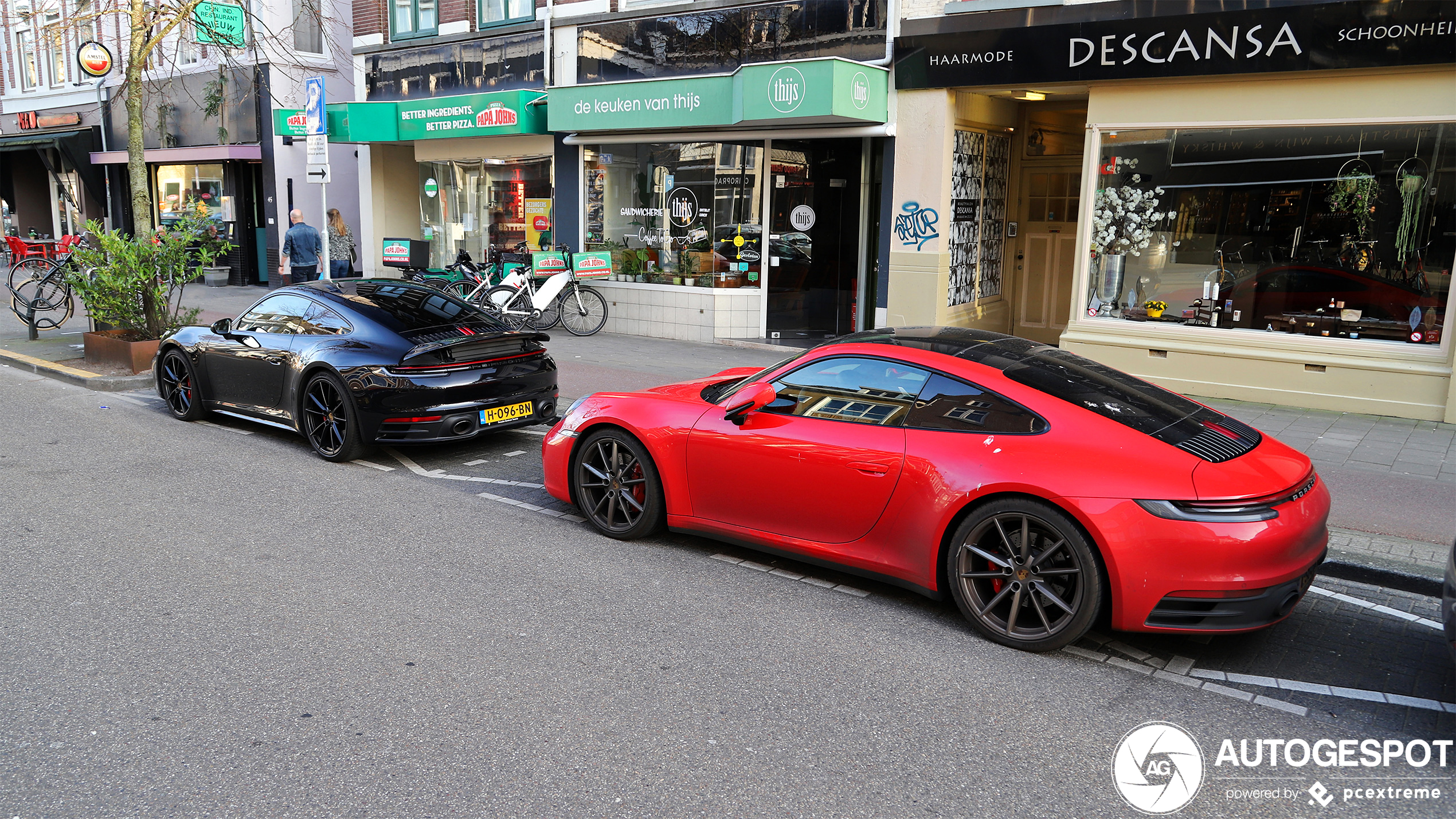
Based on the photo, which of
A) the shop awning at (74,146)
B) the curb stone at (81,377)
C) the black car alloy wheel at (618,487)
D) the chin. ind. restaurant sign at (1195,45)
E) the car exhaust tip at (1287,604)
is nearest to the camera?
the car exhaust tip at (1287,604)

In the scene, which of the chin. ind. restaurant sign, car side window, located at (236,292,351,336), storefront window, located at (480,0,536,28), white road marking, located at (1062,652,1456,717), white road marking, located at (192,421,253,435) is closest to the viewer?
white road marking, located at (1062,652,1456,717)

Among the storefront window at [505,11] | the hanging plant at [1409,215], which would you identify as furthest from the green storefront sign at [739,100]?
the hanging plant at [1409,215]

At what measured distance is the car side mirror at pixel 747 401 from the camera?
540cm

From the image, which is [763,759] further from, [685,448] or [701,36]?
[701,36]

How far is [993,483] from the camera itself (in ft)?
15.0

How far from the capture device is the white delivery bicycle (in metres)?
14.9

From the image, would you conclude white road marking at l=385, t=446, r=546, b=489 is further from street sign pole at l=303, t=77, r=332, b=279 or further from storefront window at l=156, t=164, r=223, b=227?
storefront window at l=156, t=164, r=223, b=227

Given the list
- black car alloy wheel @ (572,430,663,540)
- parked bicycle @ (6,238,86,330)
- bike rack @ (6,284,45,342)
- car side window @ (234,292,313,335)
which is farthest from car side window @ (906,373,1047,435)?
bike rack @ (6,284,45,342)

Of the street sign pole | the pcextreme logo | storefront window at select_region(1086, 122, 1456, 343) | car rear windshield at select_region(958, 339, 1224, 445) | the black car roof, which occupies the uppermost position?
the street sign pole

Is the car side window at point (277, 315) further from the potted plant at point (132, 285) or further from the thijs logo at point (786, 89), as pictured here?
the thijs logo at point (786, 89)

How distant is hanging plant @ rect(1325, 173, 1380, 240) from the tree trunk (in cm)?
1294

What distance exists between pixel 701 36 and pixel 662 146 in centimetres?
166

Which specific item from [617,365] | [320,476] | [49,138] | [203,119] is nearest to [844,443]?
[320,476]

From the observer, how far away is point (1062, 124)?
14.0 meters
